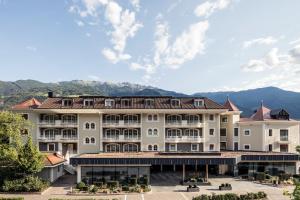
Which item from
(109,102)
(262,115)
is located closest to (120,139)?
(109,102)

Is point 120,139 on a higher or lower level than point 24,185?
higher

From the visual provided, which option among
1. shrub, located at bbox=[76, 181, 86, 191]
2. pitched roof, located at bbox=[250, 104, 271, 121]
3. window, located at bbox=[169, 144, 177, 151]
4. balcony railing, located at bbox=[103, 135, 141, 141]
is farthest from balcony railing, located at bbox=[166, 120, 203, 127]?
shrub, located at bbox=[76, 181, 86, 191]

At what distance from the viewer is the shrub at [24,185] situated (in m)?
39.6

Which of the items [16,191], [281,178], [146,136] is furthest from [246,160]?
[16,191]

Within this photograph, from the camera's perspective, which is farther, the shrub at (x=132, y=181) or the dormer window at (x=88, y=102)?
the dormer window at (x=88, y=102)

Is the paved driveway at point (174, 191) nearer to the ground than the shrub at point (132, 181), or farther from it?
nearer to the ground

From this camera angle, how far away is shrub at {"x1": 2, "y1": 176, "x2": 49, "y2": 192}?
3962 cm

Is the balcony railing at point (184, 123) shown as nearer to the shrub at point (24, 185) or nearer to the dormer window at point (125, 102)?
the dormer window at point (125, 102)

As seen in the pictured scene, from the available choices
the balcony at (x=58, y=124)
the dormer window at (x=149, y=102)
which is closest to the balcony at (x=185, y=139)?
the dormer window at (x=149, y=102)

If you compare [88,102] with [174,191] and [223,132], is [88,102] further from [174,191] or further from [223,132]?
[223,132]

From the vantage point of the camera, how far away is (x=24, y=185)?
131ft

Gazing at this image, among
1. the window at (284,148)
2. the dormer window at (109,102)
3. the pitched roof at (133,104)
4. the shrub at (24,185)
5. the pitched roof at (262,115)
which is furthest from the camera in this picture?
the pitched roof at (262,115)

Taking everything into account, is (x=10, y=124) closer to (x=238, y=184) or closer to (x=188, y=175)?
(x=188, y=175)

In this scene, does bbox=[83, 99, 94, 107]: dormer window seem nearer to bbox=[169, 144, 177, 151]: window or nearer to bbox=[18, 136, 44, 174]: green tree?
bbox=[169, 144, 177, 151]: window
